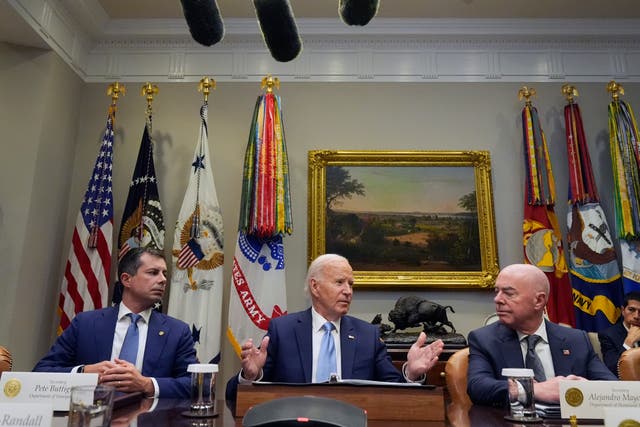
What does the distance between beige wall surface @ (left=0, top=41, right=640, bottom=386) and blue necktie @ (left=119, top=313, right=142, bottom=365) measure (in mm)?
1619

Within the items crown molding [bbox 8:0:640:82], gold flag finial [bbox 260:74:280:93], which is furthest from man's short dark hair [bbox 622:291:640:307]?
gold flag finial [bbox 260:74:280:93]

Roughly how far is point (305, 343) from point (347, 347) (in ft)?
0.67

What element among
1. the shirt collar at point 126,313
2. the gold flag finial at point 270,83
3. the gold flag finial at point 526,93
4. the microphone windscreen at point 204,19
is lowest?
the shirt collar at point 126,313

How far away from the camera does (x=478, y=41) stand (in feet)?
15.5

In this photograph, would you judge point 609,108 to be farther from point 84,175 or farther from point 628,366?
point 84,175

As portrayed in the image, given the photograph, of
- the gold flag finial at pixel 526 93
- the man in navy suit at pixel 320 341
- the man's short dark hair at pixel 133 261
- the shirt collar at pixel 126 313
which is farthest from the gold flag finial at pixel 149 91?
the gold flag finial at pixel 526 93

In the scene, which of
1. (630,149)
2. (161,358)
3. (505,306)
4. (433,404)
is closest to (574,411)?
(433,404)

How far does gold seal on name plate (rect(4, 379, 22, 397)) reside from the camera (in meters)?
1.43

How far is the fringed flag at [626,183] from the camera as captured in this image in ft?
12.9

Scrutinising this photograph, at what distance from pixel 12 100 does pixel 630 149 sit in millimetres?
4894

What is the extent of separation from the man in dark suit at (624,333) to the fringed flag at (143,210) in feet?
10.6

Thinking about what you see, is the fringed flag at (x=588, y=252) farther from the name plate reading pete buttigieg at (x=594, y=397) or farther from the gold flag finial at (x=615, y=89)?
the name plate reading pete buttigieg at (x=594, y=397)

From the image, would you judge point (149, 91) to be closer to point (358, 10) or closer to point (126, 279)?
point (126, 279)

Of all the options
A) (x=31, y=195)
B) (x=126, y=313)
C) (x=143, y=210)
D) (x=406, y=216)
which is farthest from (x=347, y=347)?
(x=31, y=195)
